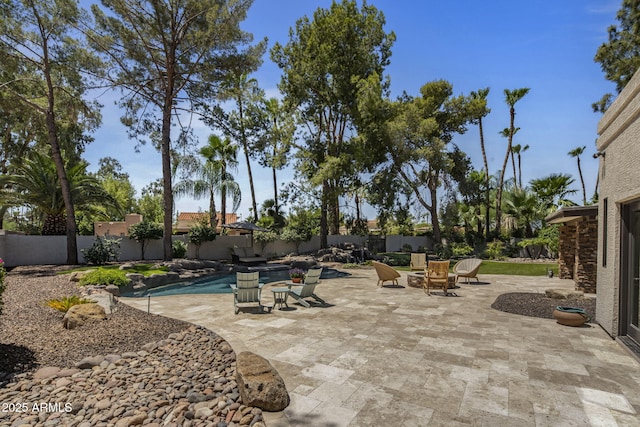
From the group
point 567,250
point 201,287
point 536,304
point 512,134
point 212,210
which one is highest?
point 512,134

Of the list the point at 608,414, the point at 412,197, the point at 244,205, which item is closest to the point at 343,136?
the point at 412,197

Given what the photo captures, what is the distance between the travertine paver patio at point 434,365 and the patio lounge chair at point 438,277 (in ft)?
5.67

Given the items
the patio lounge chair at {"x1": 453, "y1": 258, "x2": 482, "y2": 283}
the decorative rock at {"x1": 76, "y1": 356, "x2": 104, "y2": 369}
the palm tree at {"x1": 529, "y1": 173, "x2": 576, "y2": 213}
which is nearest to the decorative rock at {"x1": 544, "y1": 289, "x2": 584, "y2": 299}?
the patio lounge chair at {"x1": 453, "y1": 258, "x2": 482, "y2": 283}

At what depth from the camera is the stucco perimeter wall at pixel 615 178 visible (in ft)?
15.3

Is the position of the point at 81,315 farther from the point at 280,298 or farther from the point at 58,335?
the point at 280,298

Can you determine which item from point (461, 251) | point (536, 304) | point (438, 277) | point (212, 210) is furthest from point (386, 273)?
point (212, 210)

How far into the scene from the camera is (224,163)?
83.0ft

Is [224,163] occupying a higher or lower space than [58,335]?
higher

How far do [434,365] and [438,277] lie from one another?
565 centimetres

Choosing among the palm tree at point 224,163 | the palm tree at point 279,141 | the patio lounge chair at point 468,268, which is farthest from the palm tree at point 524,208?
the palm tree at point 224,163

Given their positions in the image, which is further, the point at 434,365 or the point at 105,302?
the point at 105,302

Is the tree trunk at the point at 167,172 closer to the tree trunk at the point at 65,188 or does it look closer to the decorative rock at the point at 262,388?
the tree trunk at the point at 65,188

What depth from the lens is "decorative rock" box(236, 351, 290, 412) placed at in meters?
3.25

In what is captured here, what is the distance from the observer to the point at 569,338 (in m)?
5.45
